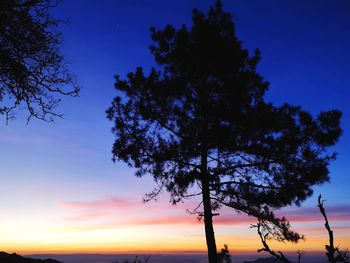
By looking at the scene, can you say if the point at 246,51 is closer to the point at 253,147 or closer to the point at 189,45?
the point at 189,45

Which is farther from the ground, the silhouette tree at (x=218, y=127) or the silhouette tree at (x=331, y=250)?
the silhouette tree at (x=218, y=127)

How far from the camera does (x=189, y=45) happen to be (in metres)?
14.6

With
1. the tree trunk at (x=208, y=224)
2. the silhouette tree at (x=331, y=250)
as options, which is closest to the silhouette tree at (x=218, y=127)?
the tree trunk at (x=208, y=224)

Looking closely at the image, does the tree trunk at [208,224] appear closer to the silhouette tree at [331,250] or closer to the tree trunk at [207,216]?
the tree trunk at [207,216]

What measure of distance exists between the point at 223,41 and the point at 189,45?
51.9 inches

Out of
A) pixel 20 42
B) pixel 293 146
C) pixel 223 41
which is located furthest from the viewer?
pixel 223 41

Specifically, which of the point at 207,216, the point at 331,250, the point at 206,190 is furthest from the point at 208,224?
the point at 331,250

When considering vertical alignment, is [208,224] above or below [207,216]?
below

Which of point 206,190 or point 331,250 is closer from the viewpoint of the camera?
point 331,250

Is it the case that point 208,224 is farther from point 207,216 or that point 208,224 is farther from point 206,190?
point 206,190

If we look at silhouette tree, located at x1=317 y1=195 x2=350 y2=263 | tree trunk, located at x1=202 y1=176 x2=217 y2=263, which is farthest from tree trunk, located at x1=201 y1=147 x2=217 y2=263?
silhouette tree, located at x1=317 y1=195 x2=350 y2=263

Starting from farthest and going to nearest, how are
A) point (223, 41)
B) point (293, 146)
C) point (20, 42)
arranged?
point (223, 41) < point (293, 146) < point (20, 42)

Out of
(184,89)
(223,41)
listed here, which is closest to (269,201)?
(184,89)

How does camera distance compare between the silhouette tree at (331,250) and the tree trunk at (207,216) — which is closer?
the silhouette tree at (331,250)
